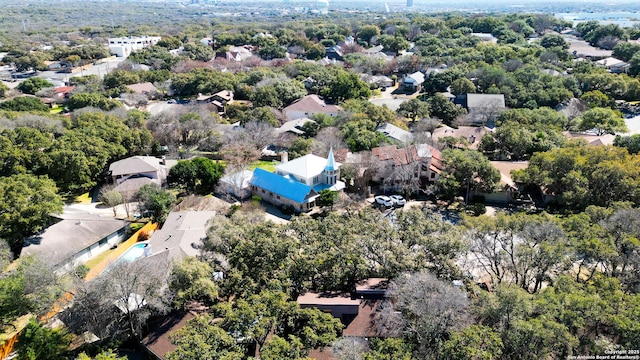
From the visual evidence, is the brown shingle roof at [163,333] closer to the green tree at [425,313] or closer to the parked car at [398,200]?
the green tree at [425,313]

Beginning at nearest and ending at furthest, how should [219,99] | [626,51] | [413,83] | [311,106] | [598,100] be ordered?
[598,100] → [311,106] → [219,99] → [413,83] → [626,51]

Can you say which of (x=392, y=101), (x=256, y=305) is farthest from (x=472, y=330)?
(x=392, y=101)

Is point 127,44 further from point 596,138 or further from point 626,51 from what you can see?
point 626,51

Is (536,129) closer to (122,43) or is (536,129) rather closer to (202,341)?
(202,341)

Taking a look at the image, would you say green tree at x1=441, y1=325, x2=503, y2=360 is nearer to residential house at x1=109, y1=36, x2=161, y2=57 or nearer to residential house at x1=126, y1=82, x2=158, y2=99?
residential house at x1=126, y1=82, x2=158, y2=99

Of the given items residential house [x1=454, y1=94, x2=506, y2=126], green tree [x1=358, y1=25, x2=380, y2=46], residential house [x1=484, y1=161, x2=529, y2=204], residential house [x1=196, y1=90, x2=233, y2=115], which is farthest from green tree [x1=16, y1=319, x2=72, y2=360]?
green tree [x1=358, y1=25, x2=380, y2=46]

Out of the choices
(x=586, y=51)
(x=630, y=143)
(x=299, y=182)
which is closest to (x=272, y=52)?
(x=299, y=182)
